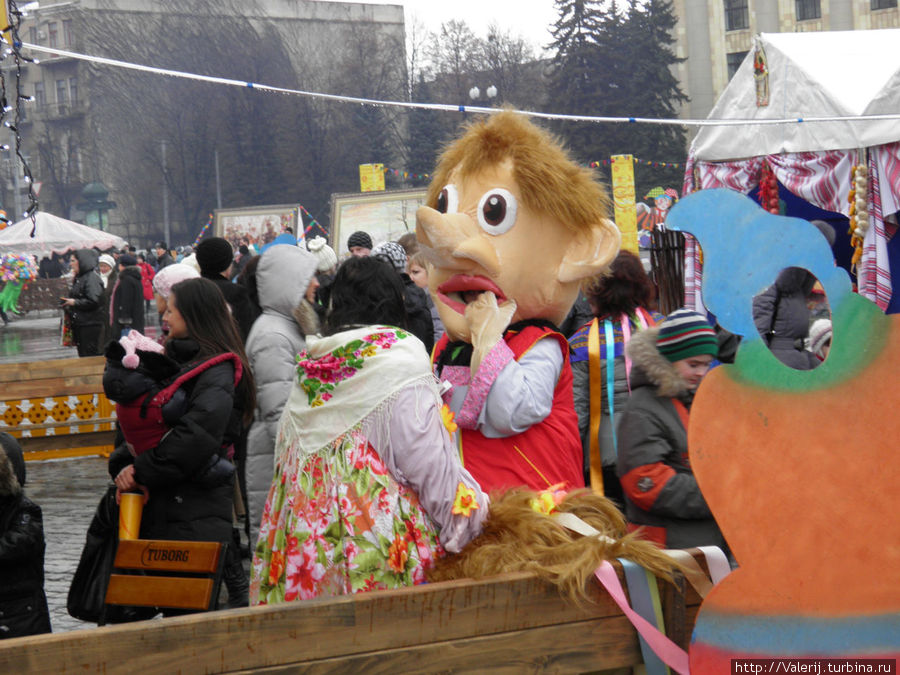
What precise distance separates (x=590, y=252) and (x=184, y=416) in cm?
162

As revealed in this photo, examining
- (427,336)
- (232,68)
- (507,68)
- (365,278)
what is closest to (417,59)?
(507,68)

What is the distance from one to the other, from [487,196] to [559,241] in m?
0.31

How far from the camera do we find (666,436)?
131 inches

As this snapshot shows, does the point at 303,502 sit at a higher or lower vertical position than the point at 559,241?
lower

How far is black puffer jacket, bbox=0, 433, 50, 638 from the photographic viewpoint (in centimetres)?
→ 351

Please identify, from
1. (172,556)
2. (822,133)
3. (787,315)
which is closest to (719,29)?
(822,133)

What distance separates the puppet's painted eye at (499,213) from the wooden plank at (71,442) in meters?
6.52

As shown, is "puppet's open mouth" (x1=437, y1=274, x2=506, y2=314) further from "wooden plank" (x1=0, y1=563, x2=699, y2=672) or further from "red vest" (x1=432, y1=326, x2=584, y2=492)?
"wooden plank" (x1=0, y1=563, x2=699, y2=672)

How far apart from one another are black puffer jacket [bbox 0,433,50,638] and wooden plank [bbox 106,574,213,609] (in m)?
0.50

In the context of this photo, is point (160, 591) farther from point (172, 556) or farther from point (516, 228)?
point (516, 228)

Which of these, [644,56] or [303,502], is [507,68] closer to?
[644,56]

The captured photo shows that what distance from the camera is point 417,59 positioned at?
4719 cm

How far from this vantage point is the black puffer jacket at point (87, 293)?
42.5 ft

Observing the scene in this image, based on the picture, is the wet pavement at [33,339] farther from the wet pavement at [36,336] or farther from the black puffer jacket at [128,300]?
the black puffer jacket at [128,300]
